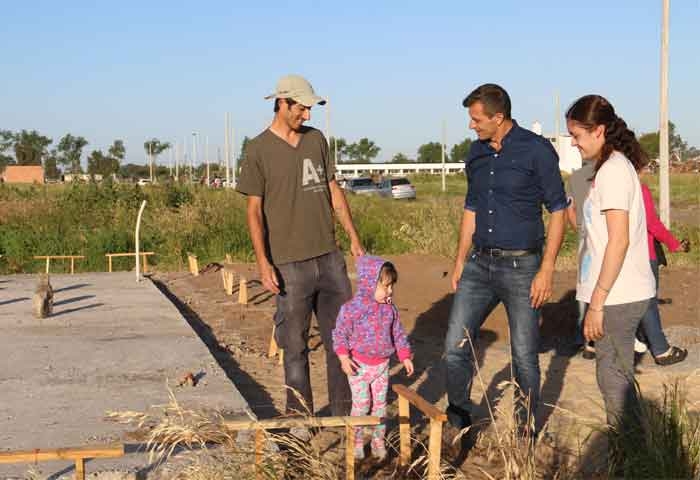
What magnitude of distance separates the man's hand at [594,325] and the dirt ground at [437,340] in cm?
61

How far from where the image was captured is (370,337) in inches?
212

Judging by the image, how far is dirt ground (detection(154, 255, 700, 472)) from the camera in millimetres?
7441

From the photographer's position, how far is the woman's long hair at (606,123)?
4.55 metres

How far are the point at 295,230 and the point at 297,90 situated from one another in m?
0.75

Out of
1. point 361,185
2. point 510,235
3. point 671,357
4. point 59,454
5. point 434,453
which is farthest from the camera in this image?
point 361,185

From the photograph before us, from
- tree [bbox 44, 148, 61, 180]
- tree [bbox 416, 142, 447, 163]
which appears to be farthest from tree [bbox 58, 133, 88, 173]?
tree [bbox 416, 142, 447, 163]

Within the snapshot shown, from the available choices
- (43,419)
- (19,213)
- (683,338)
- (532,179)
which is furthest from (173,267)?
(532,179)

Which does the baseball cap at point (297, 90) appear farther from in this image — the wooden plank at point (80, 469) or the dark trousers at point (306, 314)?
the wooden plank at point (80, 469)

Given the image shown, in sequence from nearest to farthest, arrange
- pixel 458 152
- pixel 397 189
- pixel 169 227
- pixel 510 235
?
1. pixel 510 235
2. pixel 169 227
3. pixel 397 189
4. pixel 458 152

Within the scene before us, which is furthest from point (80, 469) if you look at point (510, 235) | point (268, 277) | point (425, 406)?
point (510, 235)

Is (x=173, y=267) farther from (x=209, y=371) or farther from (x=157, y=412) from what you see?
(x=157, y=412)

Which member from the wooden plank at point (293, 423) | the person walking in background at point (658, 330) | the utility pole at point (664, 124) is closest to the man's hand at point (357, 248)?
the wooden plank at point (293, 423)

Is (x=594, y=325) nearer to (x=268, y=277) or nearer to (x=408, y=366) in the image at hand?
(x=408, y=366)

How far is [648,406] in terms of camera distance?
4.48 meters
